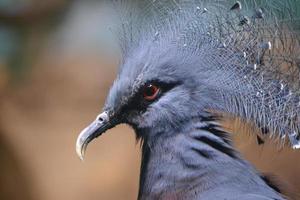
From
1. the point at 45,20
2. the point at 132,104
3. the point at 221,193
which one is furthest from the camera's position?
the point at 45,20

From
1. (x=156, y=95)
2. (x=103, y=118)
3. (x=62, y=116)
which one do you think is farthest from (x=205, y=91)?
(x=62, y=116)

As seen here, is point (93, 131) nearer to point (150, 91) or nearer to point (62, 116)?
point (150, 91)

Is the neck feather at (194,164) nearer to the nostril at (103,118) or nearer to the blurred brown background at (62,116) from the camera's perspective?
the nostril at (103,118)

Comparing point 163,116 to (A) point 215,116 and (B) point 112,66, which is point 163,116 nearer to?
(A) point 215,116

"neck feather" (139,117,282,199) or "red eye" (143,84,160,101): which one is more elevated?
"red eye" (143,84,160,101)

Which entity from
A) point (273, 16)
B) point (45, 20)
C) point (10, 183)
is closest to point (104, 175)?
point (10, 183)

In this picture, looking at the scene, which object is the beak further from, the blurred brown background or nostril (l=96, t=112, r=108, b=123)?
the blurred brown background

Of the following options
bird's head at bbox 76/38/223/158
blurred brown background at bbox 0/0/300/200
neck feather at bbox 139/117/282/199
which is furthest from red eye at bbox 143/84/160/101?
blurred brown background at bbox 0/0/300/200
